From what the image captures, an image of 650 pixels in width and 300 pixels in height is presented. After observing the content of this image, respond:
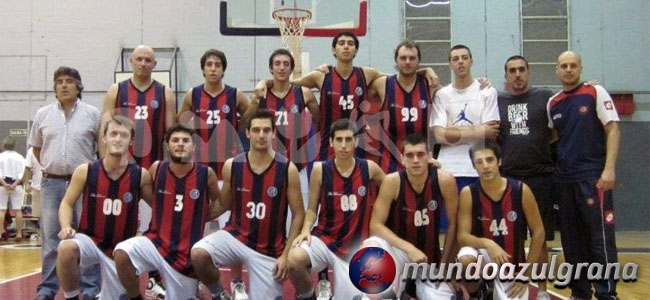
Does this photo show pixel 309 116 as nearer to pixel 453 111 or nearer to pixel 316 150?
pixel 316 150

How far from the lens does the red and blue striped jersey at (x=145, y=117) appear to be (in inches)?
203

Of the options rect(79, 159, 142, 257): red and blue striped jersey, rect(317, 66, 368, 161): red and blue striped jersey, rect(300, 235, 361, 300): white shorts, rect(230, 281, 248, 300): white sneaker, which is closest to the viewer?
rect(300, 235, 361, 300): white shorts

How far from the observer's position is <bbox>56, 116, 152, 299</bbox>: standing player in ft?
14.0

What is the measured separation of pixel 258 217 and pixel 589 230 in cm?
267

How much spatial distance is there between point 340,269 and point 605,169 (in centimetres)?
231

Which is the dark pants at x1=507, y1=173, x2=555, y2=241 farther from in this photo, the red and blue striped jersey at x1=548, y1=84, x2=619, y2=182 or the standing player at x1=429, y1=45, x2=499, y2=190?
the standing player at x1=429, y1=45, x2=499, y2=190

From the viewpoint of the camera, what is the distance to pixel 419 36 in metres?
13.6

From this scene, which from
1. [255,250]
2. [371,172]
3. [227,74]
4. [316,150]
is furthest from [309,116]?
[227,74]

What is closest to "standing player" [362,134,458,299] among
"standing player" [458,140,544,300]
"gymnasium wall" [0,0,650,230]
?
"standing player" [458,140,544,300]

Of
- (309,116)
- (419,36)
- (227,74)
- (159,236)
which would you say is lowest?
(159,236)

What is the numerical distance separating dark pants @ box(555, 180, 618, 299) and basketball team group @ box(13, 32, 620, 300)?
11 mm

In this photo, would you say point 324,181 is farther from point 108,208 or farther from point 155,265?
point 108,208

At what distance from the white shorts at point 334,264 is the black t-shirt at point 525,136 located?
1769mm

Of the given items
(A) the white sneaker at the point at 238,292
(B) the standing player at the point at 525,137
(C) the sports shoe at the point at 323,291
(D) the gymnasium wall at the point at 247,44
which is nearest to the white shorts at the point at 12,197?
(D) the gymnasium wall at the point at 247,44
